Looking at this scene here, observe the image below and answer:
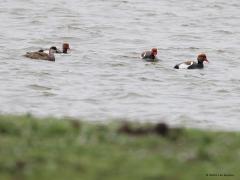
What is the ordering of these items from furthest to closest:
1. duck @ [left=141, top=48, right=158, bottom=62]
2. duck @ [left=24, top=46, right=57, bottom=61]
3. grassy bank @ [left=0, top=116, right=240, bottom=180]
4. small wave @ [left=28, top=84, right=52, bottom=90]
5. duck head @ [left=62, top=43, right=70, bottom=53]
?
1. duck head @ [left=62, top=43, right=70, bottom=53]
2. duck @ [left=141, top=48, right=158, bottom=62]
3. duck @ [left=24, top=46, right=57, bottom=61]
4. small wave @ [left=28, top=84, right=52, bottom=90]
5. grassy bank @ [left=0, top=116, right=240, bottom=180]

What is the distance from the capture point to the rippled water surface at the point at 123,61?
23844 millimetres

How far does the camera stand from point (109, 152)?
10.9m

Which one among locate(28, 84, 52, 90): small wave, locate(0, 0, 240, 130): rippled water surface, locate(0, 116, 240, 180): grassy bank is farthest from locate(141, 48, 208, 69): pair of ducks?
locate(0, 116, 240, 180): grassy bank

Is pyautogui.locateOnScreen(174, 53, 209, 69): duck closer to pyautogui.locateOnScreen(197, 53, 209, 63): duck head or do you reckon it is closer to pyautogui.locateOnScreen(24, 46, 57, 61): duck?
pyautogui.locateOnScreen(197, 53, 209, 63): duck head

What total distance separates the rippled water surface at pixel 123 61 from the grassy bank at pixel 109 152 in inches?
351

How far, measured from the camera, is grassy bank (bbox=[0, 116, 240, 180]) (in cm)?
1015

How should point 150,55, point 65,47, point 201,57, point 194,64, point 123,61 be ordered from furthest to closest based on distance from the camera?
point 65,47, point 150,55, point 123,61, point 201,57, point 194,64

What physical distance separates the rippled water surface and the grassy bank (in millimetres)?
8920

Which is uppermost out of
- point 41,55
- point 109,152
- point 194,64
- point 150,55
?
point 109,152

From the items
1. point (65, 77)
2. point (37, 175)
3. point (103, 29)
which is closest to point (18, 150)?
point (37, 175)

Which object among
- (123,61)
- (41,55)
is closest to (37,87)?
(41,55)

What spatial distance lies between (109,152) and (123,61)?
22.6 m

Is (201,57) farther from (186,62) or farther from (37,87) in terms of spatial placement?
(37,87)

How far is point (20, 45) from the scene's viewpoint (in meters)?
36.3
